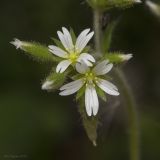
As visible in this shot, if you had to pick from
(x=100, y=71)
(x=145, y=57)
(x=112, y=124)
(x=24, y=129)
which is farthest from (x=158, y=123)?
(x=100, y=71)

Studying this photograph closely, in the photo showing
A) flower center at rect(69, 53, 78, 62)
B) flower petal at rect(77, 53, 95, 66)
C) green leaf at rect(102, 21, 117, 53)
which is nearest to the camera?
flower petal at rect(77, 53, 95, 66)

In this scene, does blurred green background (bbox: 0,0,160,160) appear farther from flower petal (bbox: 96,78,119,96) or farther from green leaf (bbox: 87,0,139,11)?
green leaf (bbox: 87,0,139,11)

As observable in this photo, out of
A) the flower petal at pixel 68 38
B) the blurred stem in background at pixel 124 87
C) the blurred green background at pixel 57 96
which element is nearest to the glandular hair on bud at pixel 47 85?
the flower petal at pixel 68 38

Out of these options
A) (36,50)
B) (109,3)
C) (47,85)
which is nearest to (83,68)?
(47,85)

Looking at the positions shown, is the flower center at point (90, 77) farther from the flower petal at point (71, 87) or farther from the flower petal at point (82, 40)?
the flower petal at point (82, 40)

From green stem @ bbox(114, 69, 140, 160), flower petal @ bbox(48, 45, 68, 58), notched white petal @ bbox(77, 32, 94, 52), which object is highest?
notched white petal @ bbox(77, 32, 94, 52)

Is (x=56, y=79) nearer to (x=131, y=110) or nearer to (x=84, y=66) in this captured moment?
(x=84, y=66)

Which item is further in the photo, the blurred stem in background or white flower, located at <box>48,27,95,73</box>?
the blurred stem in background

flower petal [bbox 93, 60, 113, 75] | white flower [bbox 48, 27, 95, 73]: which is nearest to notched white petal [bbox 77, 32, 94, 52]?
white flower [bbox 48, 27, 95, 73]
